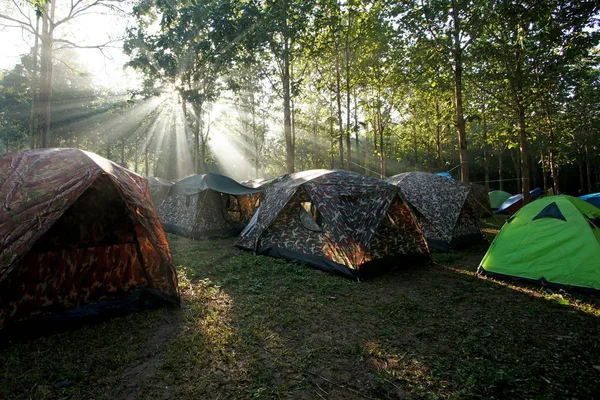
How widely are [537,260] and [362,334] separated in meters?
4.09

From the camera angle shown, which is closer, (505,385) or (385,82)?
(505,385)

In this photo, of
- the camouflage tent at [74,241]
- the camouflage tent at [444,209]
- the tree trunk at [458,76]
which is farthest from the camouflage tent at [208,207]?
the tree trunk at [458,76]

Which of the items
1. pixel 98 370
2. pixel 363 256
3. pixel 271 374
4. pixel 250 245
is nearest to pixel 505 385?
Answer: pixel 271 374

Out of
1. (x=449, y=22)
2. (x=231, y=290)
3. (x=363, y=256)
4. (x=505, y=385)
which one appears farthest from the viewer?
(x=449, y=22)

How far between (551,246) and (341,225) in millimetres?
3845

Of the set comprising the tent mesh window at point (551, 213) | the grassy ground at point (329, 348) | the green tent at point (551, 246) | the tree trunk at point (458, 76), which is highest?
the tree trunk at point (458, 76)

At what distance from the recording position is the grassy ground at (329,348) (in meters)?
3.12

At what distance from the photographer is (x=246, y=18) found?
15.3 meters

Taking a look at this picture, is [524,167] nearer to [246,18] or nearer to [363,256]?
[363,256]

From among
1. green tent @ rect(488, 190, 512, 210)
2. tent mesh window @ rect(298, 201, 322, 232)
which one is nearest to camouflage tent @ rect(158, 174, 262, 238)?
tent mesh window @ rect(298, 201, 322, 232)

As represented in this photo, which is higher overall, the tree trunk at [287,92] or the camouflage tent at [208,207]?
the tree trunk at [287,92]

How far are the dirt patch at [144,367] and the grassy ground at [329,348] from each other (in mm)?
14

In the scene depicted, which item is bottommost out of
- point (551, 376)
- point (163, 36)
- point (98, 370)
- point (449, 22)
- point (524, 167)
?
point (551, 376)

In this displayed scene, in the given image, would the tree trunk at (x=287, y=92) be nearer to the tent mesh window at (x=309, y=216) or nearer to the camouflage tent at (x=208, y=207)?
the camouflage tent at (x=208, y=207)
